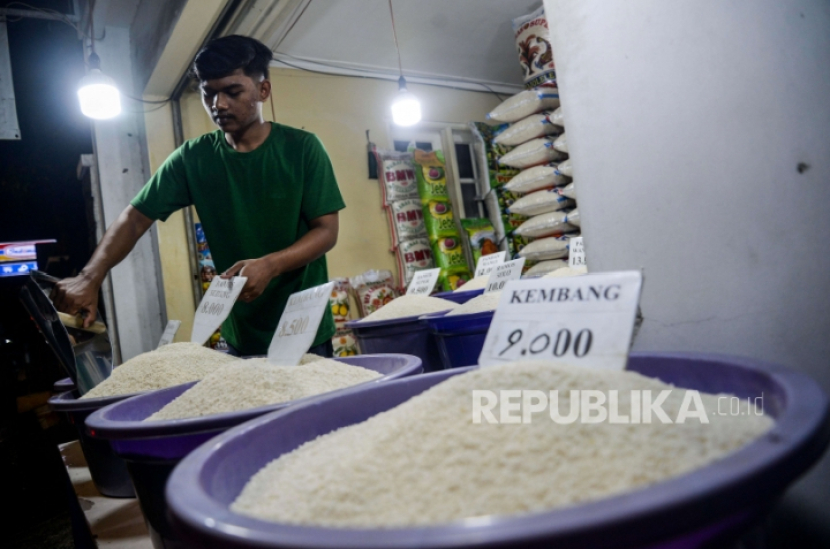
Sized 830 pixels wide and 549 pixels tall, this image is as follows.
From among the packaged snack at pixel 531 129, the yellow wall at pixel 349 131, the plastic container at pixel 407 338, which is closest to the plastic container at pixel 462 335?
the plastic container at pixel 407 338

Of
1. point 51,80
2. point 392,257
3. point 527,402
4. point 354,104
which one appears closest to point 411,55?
point 354,104

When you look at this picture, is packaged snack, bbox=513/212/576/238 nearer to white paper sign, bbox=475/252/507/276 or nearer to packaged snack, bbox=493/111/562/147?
packaged snack, bbox=493/111/562/147

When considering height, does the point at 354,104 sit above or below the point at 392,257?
above

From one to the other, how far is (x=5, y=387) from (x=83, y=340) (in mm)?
4309

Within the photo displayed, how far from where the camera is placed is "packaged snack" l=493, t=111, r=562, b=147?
9.43 feet

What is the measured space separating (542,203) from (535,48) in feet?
2.72

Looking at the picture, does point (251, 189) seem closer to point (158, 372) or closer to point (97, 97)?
point (158, 372)

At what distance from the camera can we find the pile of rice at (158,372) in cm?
81

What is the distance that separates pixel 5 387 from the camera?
4.39 metres

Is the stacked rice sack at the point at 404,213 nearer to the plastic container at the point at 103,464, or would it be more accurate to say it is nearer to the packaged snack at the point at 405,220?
the packaged snack at the point at 405,220

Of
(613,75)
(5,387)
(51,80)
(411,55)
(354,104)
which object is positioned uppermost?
(51,80)

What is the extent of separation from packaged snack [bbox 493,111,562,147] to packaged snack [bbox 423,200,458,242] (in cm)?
101

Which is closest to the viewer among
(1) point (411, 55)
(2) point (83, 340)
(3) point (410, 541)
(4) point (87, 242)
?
(3) point (410, 541)

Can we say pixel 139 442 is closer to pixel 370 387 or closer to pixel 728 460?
pixel 370 387
